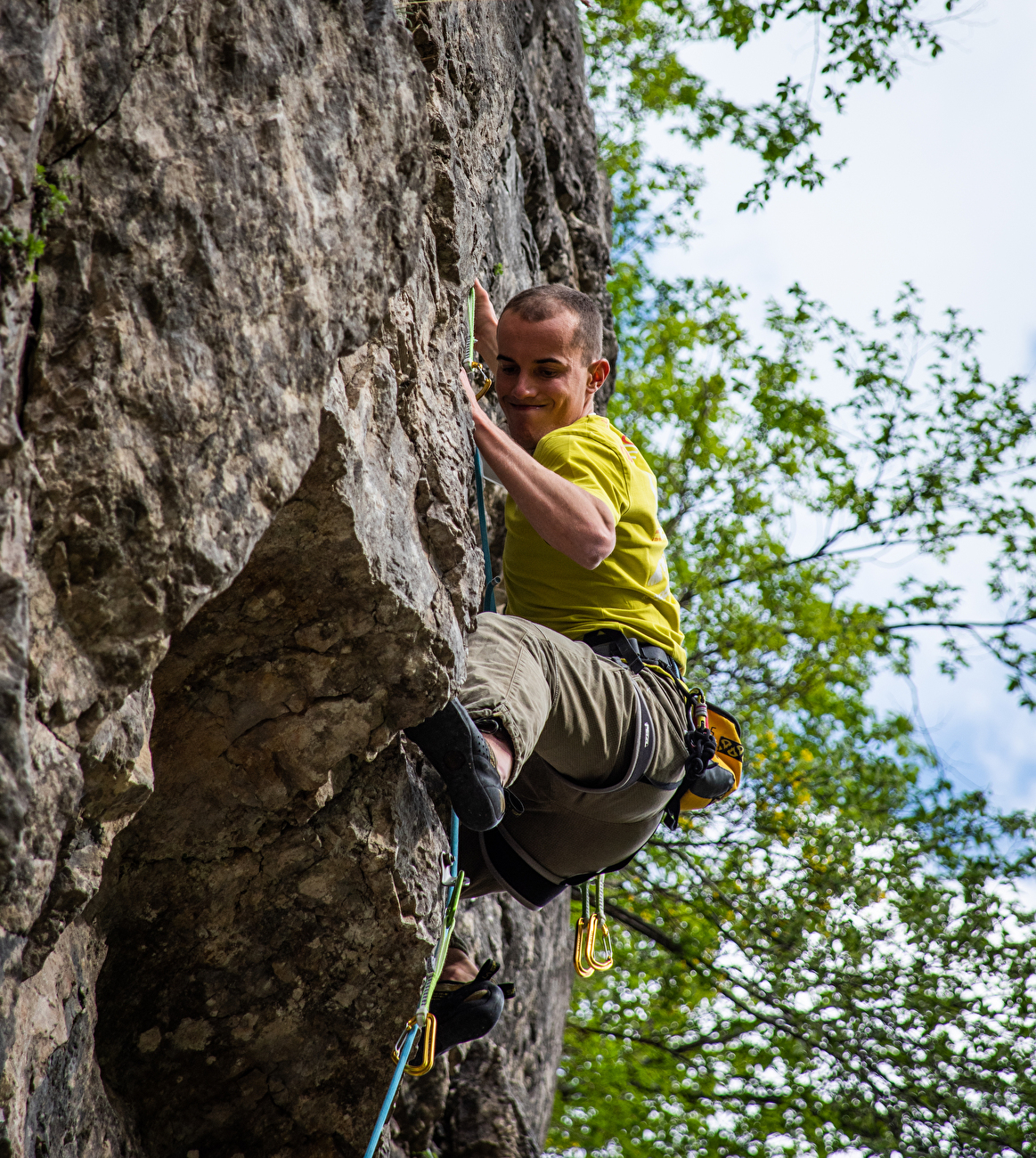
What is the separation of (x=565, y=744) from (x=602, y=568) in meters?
0.71

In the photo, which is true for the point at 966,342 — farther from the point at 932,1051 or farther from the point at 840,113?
the point at 932,1051

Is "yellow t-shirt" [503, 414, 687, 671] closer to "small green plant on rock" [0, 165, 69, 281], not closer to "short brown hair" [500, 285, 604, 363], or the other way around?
"short brown hair" [500, 285, 604, 363]

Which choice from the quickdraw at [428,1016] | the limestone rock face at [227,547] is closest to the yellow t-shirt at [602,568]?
the limestone rock face at [227,547]

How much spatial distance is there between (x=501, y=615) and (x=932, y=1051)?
6.26 meters

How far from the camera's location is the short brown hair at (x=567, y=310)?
416cm

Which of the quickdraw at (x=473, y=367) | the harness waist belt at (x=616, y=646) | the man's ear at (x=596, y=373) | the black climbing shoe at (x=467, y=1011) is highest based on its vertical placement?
the man's ear at (x=596, y=373)

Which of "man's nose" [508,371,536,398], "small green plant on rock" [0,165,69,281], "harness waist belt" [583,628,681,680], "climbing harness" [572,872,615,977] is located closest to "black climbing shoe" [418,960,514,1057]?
"climbing harness" [572,872,615,977]

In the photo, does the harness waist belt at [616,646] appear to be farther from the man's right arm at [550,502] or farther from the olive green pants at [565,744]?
the man's right arm at [550,502]

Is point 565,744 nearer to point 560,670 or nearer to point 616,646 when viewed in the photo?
point 560,670

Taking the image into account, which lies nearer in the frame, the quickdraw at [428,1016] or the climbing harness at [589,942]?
the quickdraw at [428,1016]

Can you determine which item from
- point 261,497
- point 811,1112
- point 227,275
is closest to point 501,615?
point 261,497

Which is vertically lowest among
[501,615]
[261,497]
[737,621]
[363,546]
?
[261,497]

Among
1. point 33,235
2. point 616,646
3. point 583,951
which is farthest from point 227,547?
point 583,951

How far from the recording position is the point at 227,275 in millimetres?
2092
